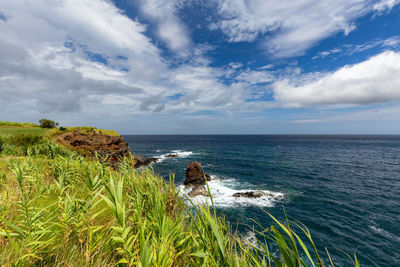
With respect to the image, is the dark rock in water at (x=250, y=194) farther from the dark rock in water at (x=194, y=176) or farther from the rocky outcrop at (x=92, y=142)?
the rocky outcrop at (x=92, y=142)

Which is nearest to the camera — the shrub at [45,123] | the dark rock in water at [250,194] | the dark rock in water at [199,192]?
the dark rock in water at [199,192]

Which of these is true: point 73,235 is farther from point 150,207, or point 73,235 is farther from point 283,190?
point 283,190

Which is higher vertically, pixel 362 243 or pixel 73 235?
pixel 73 235

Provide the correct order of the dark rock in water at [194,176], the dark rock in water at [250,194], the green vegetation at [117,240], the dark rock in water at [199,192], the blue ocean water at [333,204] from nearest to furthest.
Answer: the green vegetation at [117,240], the blue ocean water at [333,204], the dark rock in water at [199,192], the dark rock in water at [250,194], the dark rock in water at [194,176]

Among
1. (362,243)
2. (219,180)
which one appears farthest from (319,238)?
(219,180)

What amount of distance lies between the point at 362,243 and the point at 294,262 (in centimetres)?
2072

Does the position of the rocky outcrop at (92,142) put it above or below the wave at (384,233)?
above

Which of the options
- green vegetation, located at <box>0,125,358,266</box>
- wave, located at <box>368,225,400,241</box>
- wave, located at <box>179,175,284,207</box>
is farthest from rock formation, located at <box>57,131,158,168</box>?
wave, located at <box>368,225,400,241</box>

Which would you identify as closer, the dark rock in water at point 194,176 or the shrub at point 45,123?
the dark rock in water at point 194,176

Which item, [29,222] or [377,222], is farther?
[377,222]

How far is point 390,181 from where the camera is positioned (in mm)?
32875

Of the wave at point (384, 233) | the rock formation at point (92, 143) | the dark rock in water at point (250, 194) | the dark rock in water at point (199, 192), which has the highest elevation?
the rock formation at point (92, 143)

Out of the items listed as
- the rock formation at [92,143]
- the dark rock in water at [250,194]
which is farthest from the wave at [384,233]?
the rock formation at [92,143]

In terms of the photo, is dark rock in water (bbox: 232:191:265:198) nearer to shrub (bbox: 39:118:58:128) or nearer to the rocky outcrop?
the rocky outcrop
